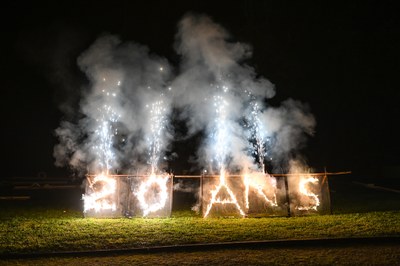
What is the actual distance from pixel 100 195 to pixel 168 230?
3946mm

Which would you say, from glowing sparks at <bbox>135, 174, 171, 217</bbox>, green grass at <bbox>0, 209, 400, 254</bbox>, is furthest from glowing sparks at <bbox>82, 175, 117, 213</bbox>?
glowing sparks at <bbox>135, 174, 171, 217</bbox>

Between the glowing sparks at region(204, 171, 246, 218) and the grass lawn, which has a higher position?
the glowing sparks at region(204, 171, 246, 218)

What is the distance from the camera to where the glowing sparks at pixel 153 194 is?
12.9 m

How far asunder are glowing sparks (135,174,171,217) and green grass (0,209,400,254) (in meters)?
0.66

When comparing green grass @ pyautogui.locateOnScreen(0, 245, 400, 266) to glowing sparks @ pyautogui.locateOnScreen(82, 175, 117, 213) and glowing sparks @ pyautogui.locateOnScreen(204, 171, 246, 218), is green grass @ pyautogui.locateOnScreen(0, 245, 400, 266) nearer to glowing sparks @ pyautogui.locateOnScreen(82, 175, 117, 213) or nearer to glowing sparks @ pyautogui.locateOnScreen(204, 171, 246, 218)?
glowing sparks @ pyautogui.locateOnScreen(204, 171, 246, 218)

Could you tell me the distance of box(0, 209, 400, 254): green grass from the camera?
9141 millimetres

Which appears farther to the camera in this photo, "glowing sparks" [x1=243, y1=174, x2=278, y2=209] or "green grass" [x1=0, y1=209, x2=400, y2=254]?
"glowing sparks" [x1=243, y1=174, x2=278, y2=209]

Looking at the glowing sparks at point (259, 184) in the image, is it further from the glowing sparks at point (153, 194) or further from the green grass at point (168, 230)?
the glowing sparks at point (153, 194)

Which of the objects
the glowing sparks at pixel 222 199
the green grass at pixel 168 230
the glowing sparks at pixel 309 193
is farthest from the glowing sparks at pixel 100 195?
the glowing sparks at pixel 309 193

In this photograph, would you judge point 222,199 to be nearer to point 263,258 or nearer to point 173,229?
point 173,229

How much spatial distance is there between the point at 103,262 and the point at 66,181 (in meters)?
20.6

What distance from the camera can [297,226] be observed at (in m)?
10.5

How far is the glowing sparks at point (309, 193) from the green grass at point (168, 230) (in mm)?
600

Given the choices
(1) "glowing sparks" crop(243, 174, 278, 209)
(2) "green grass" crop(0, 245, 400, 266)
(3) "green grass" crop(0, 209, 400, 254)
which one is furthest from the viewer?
(1) "glowing sparks" crop(243, 174, 278, 209)
